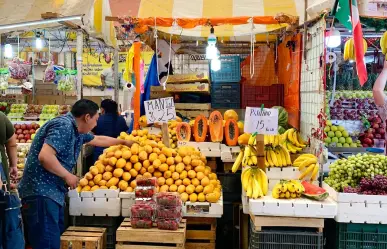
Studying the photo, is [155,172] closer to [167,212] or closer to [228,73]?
[167,212]

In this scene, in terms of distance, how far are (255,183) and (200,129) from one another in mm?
1844

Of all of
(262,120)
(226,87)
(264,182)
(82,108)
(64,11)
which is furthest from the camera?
(226,87)

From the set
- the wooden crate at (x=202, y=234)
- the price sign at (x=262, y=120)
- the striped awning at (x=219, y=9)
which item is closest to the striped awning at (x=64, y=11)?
the striped awning at (x=219, y=9)

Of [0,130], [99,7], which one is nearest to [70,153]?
[0,130]

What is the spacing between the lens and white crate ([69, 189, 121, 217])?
459 cm

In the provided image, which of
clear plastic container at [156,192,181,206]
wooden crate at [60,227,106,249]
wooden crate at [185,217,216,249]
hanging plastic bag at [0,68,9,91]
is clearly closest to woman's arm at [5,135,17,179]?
wooden crate at [60,227,106,249]

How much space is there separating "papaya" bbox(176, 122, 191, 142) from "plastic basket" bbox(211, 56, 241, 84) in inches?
71.0

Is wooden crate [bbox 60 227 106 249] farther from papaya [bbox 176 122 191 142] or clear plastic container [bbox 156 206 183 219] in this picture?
papaya [bbox 176 122 191 142]

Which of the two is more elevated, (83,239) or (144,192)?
(144,192)

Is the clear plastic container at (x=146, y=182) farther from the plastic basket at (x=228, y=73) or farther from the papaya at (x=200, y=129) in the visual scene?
the plastic basket at (x=228, y=73)

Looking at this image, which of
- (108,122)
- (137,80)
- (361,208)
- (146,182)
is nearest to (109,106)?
(108,122)

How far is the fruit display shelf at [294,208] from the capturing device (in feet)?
13.1

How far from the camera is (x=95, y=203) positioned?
4.59m

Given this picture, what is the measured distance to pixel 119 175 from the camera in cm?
476
